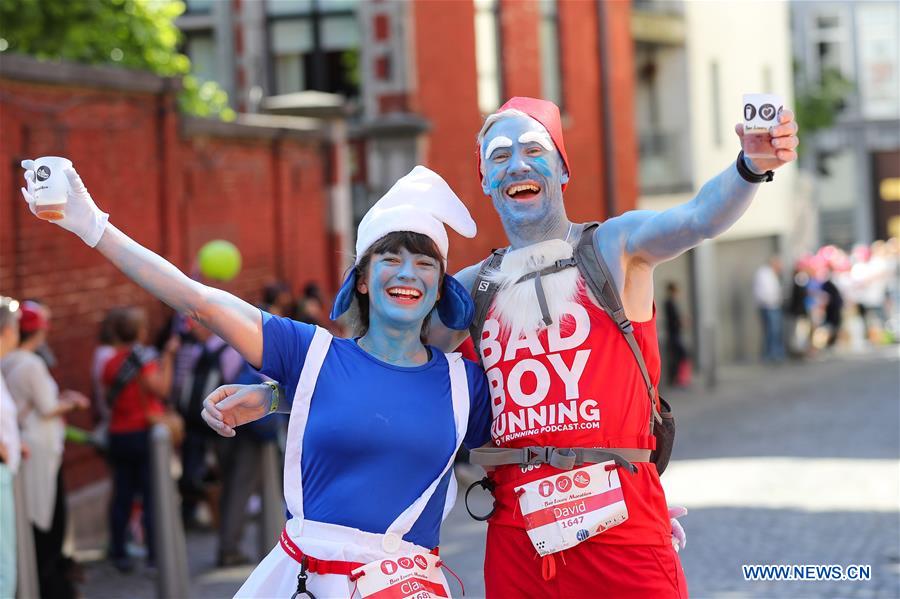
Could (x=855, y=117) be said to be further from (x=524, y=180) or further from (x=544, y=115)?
(x=524, y=180)

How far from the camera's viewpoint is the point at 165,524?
8.48 meters

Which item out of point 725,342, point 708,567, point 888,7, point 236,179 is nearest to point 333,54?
point 236,179

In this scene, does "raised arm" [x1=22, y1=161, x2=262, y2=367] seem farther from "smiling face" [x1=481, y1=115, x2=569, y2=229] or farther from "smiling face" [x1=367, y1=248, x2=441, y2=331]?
"smiling face" [x1=481, y1=115, x2=569, y2=229]

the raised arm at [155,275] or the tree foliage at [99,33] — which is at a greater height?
the tree foliage at [99,33]

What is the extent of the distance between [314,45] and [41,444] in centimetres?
1299

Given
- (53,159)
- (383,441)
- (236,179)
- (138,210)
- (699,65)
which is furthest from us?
(699,65)

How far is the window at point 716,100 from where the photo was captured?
28516 millimetres

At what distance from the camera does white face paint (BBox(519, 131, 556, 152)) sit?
177 inches

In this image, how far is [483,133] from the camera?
4691mm

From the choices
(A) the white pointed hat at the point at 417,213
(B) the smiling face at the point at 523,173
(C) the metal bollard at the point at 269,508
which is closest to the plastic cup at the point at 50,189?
(A) the white pointed hat at the point at 417,213

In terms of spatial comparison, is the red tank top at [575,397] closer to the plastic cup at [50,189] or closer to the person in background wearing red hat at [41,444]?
the plastic cup at [50,189]

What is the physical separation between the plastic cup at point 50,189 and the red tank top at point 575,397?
1365mm

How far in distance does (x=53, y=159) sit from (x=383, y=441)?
1.14m

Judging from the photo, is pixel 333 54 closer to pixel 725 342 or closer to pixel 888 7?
pixel 725 342
